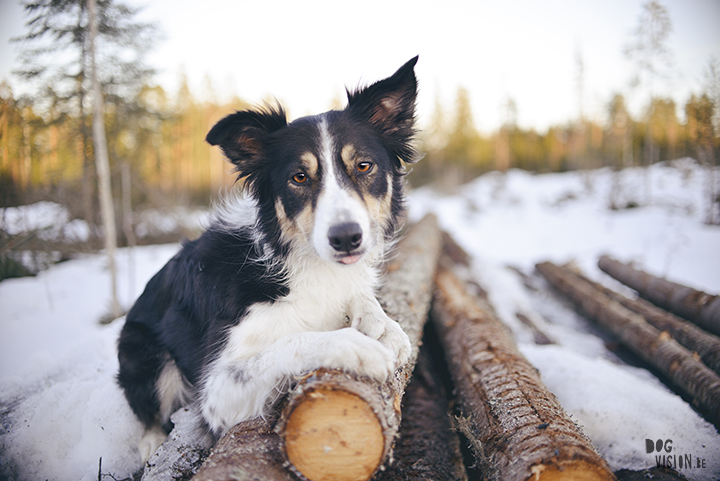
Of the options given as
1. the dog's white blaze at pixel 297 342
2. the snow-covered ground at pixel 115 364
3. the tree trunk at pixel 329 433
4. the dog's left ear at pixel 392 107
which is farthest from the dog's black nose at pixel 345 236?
the snow-covered ground at pixel 115 364

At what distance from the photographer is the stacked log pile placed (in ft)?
5.44

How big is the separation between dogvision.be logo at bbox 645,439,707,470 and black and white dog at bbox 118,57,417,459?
2197 mm

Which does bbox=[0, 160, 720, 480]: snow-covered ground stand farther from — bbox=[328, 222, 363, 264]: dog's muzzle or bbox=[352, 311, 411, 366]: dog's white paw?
bbox=[328, 222, 363, 264]: dog's muzzle

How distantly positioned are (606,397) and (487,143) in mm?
50735

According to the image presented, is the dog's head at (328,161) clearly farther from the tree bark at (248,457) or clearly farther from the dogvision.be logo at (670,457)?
A: the dogvision.be logo at (670,457)

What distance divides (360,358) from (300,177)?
4.92 ft

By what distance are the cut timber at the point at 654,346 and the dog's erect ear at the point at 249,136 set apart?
15.6 feet

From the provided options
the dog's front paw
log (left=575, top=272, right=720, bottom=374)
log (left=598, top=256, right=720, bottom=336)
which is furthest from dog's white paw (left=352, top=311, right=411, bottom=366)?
log (left=598, top=256, right=720, bottom=336)

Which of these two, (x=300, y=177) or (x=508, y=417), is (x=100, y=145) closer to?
(x=300, y=177)

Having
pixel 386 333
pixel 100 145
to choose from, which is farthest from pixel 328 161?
pixel 100 145

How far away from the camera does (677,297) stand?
18.6ft

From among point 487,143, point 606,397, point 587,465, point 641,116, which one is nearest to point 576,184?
point 641,116

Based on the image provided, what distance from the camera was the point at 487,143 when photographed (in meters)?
48.9

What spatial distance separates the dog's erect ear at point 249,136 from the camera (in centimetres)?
278
